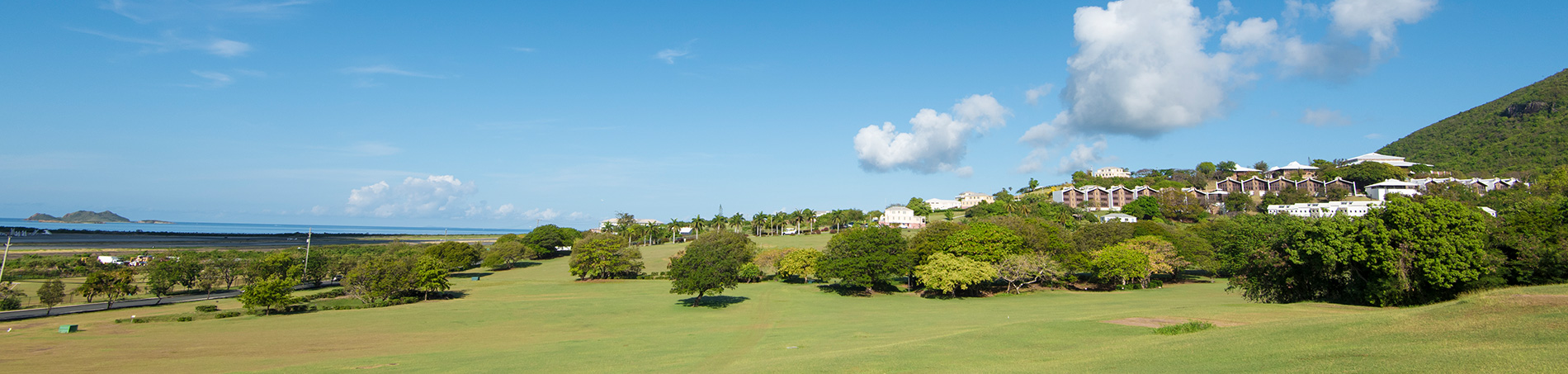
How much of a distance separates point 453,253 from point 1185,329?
3636 inches

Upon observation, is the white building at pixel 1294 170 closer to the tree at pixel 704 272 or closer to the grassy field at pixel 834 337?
the grassy field at pixel 834 337

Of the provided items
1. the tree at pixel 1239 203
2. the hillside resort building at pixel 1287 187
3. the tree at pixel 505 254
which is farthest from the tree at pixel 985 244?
the tree at pixel 1239 203

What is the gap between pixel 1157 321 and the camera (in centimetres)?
3109

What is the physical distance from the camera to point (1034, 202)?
171 meters

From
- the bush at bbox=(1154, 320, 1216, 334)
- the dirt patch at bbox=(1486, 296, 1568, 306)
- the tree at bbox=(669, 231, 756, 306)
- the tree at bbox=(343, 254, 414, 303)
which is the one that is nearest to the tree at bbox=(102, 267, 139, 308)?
the tree at bbox=(343, 254, 414, 303)

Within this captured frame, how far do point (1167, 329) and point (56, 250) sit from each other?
182m

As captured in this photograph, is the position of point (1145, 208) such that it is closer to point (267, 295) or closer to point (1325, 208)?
point (1325, 208)

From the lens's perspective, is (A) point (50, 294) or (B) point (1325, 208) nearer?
(A) point (50, 294)

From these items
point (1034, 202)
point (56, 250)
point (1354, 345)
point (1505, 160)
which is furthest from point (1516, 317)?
point (1505, 160)

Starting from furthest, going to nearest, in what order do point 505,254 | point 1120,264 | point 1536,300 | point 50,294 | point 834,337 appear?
1. point 505,254
2. point 1120,264
3. point 50,294
4. point 834,337
5. point 1536,300

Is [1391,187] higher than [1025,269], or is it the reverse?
[1391,187]

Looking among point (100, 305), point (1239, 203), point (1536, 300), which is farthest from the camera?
point (1239, 203)

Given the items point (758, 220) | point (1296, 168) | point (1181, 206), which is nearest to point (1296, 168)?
point (1296, 168)

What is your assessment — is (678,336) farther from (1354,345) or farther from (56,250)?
(56,250)
